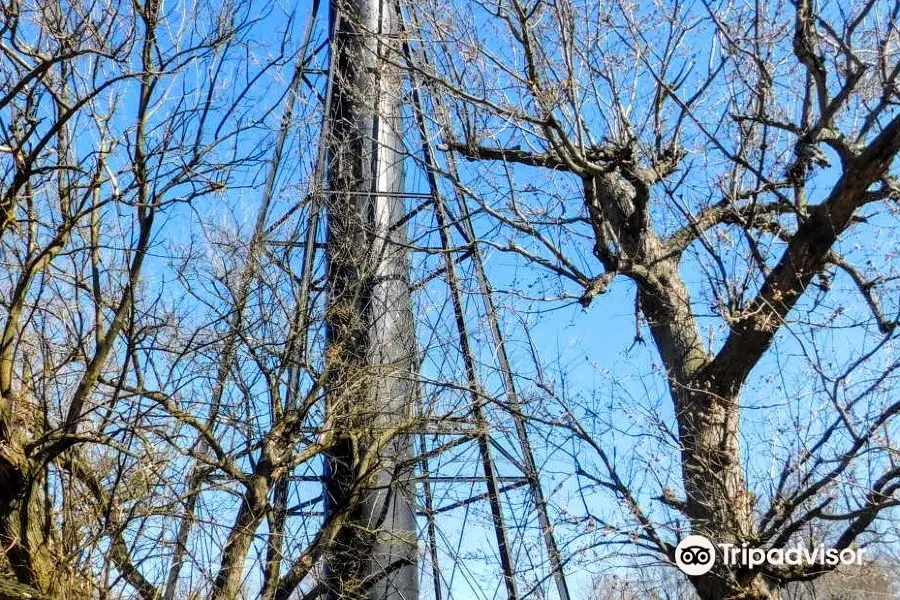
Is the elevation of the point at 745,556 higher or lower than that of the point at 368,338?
lower

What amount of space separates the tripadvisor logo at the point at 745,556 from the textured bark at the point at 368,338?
1.95 metres

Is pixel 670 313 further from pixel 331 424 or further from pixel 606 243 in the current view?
pixel 331 424

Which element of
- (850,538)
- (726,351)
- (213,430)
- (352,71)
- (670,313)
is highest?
(352,71)

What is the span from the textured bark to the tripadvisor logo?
1947mm

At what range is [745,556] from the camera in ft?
15.4

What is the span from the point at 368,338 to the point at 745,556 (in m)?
2.99

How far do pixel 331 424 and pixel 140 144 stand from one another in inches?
97.2

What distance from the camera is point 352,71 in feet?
25.0

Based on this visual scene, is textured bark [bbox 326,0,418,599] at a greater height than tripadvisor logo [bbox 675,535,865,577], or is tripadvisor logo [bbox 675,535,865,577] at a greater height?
textured bark [bbox 326,0,418,599]

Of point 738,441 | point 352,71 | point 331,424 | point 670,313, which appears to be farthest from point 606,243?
point 352,71

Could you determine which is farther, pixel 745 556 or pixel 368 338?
pixel 368 338

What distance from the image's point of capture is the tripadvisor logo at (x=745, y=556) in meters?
4.69

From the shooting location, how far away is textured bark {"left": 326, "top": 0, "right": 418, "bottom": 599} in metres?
5.97

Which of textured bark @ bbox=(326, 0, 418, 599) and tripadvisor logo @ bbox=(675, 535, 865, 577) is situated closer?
tripadvisor logo @ bbox=(675, 535, 865, 577)
